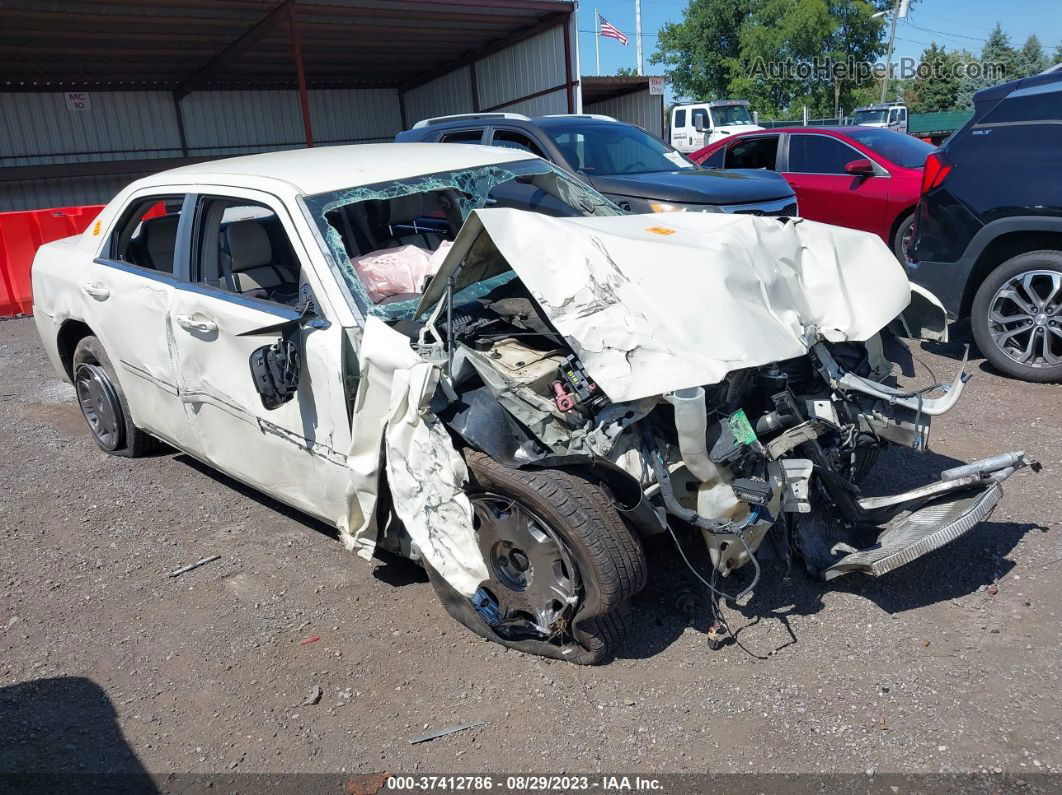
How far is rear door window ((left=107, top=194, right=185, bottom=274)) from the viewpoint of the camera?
475 cm

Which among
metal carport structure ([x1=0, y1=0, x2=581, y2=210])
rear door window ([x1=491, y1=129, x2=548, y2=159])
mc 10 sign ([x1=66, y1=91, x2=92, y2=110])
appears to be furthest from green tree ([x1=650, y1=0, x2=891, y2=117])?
rear door window ([x1=491, y1=129, x2=548, y2=159])

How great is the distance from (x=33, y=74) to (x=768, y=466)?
19.2 meters

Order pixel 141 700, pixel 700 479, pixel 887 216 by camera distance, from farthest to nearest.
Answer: pixel 887 216 < pixel 141 700 < pixel 700 479

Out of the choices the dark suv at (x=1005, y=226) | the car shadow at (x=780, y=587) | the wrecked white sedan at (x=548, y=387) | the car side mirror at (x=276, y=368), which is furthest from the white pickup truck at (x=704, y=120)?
the car side mirror at (x=276, y=368)

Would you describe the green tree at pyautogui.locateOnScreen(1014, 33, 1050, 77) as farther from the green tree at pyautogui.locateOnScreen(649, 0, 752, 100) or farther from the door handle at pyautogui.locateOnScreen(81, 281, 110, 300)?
the door handle at pyautogui.locateOnScreen(81, 281, 110, 300)

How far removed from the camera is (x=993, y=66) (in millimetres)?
55219

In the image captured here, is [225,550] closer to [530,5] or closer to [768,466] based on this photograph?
[768,466]

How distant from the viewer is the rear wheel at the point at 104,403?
16.3ft

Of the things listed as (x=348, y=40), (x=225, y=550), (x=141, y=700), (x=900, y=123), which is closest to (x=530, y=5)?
(x=348, y=40)

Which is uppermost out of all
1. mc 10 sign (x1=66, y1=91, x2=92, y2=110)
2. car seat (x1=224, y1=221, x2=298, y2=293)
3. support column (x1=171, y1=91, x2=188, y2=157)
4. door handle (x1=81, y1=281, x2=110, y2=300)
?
mc 10 sign (x1=66, y1=91, x2=92, y2=110)

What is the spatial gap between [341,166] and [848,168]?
20.7 feet

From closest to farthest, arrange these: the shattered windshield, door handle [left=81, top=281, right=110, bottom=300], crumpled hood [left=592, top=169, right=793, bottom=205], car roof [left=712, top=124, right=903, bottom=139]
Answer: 1. the shattered windshield
2. door handle [left=81, top=281, right=110, bottom=300]
3. crumpled hood [left=592, top=169, right=793, bottom=205]
4. car roof [left=712, top=124, right=903, bottom=139]

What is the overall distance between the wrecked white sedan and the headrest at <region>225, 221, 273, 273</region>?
0.26 feet

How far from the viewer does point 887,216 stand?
8.70 metres
